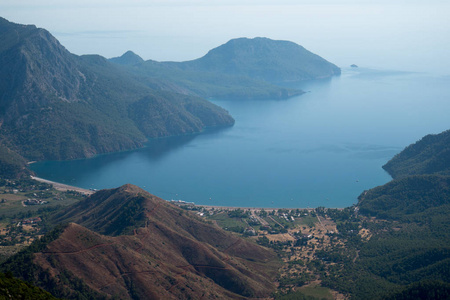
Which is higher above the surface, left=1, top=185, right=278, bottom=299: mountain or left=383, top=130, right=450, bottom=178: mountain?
left=383, top=130, right=450, bottom=178: mountain

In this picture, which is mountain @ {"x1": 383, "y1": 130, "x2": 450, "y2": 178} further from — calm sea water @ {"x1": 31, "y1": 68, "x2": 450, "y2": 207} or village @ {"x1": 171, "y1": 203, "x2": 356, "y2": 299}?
village @ {"x1": 171, "y1": 203, "x2": 356, "y2": 299}

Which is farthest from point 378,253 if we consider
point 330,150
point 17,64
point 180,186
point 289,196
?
point 17,64

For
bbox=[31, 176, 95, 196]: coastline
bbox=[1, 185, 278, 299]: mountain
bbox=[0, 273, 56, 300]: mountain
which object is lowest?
bbox=[31, 176, 95, 196]: coastline

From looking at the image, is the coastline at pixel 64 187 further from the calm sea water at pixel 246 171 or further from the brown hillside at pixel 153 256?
the brown hillside at pixel 153 256

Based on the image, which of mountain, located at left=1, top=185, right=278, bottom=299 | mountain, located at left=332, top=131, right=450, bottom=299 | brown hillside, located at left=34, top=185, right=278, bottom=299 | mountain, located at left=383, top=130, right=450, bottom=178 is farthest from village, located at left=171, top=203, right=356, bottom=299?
mountain, located at left=383, top=130, right=450, bottom=178

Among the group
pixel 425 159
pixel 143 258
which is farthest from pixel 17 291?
pixel 425 159

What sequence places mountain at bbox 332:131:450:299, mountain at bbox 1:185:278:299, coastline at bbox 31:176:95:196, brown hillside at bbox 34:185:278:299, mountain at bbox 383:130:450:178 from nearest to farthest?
mountain at bbox 1:185:278:299 < brown hillside at bbox 34:185:278:299 < mountain at bbox 332:131:450:299 < mountain at bbox 383:130:450:178 < coastline at bbox 31:176:95:196

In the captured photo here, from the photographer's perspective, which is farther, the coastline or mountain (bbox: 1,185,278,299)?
the coastline

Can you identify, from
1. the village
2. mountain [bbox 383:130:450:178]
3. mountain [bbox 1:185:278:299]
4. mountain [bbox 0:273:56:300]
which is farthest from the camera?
mountain [bbox 383:130:450:178]

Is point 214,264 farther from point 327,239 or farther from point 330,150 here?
point 330,150
